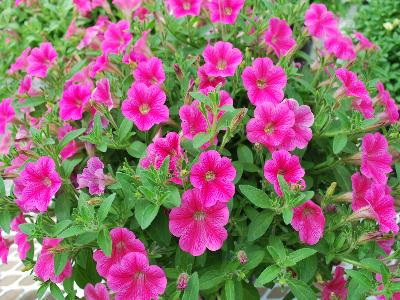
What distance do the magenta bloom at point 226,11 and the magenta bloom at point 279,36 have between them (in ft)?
0.30

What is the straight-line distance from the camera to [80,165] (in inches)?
45.6

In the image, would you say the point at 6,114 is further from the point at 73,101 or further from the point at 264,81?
the point at 264,81

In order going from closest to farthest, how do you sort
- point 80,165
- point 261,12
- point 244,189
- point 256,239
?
point 244,189
point 256,239
point 80,165
point 261,12

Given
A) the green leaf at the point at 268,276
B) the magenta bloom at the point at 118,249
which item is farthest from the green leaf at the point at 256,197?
the magenta bloom at the point at 118,249

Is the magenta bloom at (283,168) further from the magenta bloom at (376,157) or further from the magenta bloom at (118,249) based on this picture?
the magenta bloom at (118,249)

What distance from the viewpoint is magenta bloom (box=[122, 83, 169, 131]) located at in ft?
3.38

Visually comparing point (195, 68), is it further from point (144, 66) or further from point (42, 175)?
point (42, 175)

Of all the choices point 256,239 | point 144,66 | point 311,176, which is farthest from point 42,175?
point 311,176

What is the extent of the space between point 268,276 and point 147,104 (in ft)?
1.43

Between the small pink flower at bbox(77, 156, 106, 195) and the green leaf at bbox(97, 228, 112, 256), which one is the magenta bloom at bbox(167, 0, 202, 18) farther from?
the green leaf at bbox(97, 228, 112, 256)

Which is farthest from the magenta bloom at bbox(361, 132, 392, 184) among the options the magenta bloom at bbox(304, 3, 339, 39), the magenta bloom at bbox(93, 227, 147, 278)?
the magenta bloom at bbox(93, 227, 147, 278)

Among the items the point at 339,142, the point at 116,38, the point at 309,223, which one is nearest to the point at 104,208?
the point at 309,223

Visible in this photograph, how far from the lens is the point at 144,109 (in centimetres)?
105

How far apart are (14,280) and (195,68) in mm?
880
